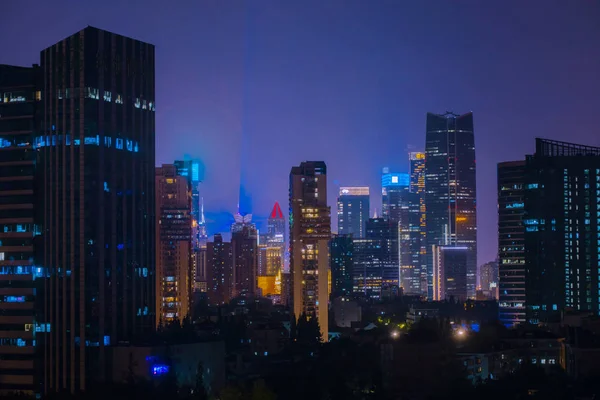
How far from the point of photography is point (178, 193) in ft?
403

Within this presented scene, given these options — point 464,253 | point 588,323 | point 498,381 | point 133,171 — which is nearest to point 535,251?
point 588,323

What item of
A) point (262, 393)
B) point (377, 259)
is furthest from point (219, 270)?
point (262, 393)

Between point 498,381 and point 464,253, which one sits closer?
point 498,381

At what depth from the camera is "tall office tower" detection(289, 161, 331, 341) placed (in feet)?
→ 333

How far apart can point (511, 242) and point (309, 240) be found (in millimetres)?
31511

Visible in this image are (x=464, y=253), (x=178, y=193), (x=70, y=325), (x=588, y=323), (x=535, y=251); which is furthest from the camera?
(x=464, y=253)

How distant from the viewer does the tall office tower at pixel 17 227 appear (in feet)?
184

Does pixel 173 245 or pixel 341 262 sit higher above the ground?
pixel 173 245

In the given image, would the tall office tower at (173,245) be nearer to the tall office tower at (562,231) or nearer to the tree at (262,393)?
the tall office tower at (562,231)

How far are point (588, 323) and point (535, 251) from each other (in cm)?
2059

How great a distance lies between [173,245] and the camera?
11638cm

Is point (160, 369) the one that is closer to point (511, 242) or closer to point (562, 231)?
point (562, 231)

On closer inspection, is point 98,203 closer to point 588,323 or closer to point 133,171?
point 133,171

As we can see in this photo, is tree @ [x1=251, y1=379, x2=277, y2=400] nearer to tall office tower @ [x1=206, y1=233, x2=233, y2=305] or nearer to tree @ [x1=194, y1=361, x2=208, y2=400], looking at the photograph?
tree @ [x1=194, y1=361, x2=208, y2=400]
